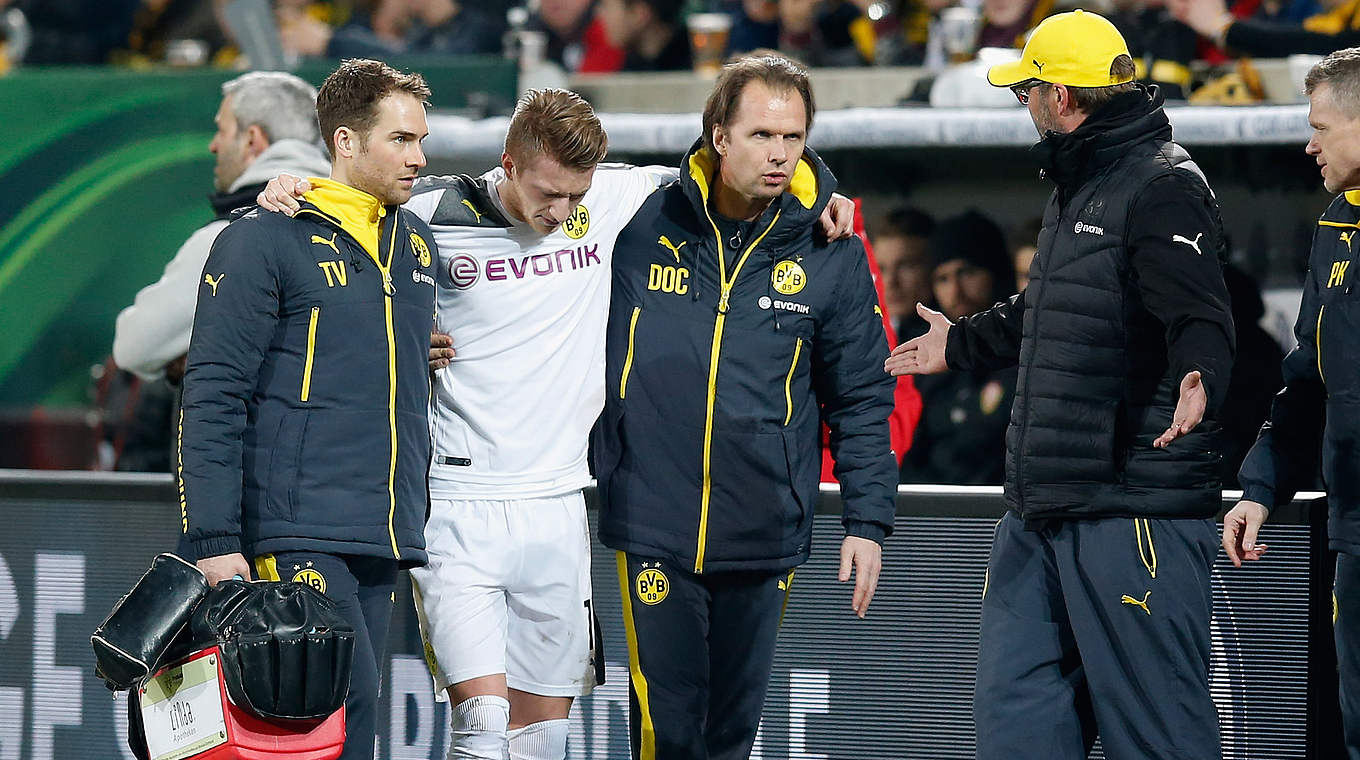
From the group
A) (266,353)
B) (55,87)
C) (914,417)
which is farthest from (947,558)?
(55,87)

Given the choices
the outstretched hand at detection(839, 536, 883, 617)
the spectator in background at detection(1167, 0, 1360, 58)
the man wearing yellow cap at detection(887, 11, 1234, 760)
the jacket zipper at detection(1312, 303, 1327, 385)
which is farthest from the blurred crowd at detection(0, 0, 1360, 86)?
the outstretched hand at detection(839, 536, 883, 617)

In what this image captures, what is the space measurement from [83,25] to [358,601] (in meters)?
8.54

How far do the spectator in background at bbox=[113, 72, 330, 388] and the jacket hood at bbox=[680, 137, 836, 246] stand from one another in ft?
5.09

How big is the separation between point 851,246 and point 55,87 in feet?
12.8

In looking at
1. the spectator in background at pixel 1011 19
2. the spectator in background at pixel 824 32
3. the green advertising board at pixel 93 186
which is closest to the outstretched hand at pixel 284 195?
the green advertising board at pixel 93 186

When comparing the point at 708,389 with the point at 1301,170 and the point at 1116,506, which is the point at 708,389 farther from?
the point at 1301,170

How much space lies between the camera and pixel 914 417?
516 centimetres

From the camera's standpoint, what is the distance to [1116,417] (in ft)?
12.2

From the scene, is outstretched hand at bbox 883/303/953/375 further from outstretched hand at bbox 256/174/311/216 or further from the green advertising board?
the green advertising board

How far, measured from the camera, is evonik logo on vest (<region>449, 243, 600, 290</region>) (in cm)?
398

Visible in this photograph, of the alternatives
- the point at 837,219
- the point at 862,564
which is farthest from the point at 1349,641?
the point at 837,219

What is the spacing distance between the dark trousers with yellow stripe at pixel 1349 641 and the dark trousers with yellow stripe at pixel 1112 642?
0.31 metres

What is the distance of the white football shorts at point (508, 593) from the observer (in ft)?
12.9

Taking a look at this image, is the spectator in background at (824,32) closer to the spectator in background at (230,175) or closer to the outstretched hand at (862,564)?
the spectator in background at (230,175)
